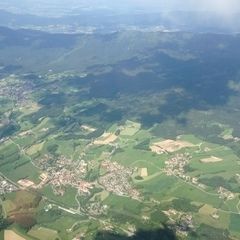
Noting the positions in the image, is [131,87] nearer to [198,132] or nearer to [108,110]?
[108,110]

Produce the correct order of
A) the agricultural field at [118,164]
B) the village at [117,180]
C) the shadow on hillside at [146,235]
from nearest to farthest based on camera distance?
1. the shadow on hillside at [146,235]
2. the agricultural field at [118,164]
3. the village at [117,180]

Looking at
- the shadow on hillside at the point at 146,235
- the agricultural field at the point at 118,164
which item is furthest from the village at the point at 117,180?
the shadow on hillside at the point at 146,235

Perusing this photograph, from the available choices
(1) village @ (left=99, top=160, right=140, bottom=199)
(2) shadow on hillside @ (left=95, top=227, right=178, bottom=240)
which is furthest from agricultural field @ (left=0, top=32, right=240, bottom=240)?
(2) shadow on hillside @ (left=95, top=227, right=178, bottom=240)

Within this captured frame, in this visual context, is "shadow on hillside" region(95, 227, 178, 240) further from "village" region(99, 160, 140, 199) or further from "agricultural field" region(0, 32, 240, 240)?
"village" region(99, 160, 140, 199)

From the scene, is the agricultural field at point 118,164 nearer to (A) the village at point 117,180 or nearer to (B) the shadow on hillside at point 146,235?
(A) the village at point 117,180

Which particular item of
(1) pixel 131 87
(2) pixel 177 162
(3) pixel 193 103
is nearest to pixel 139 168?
(2) pixel 177 162

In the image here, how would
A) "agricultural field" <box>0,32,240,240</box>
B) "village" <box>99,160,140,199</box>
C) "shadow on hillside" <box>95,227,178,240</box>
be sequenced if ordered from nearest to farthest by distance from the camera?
"shadow on hillside" <box>95,227,178,240</box>
"agricultural field" <box>0,32,240,240</box>
"village" <box>99,160,140,199</box>

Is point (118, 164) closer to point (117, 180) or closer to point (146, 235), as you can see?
point (117, 180)

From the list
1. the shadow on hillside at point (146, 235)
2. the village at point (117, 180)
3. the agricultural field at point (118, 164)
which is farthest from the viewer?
the village at point (117, 180)
